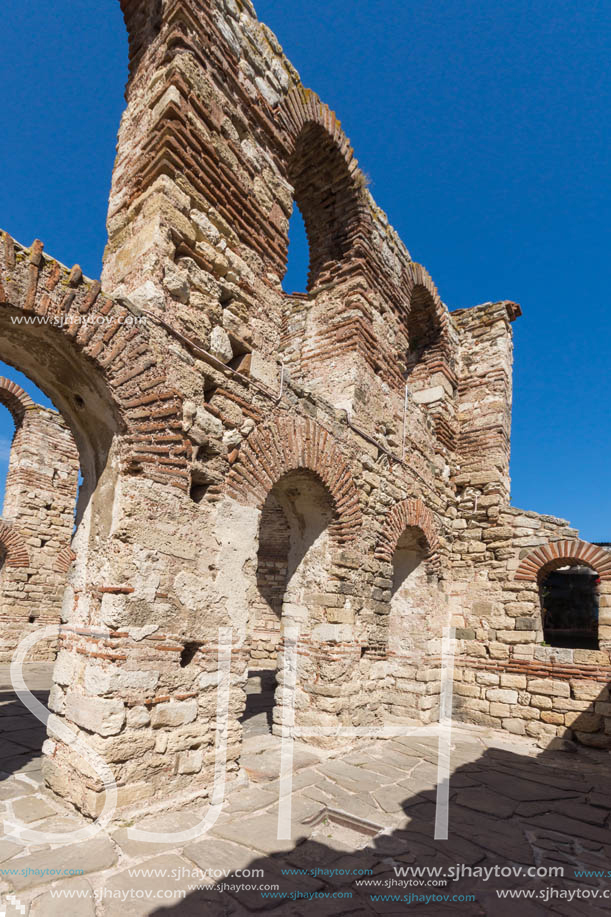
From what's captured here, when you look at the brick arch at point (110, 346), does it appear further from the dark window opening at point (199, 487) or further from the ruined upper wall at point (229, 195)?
the ruined upper wall at point (229, 195)

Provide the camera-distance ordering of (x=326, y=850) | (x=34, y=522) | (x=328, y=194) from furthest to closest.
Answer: (x=34, y=522), (x=328, y=194), (x=326, y=850)

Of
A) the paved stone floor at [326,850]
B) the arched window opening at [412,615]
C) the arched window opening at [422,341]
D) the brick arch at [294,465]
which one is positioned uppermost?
the arched window opening at [422,341]

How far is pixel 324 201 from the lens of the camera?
6766 mm

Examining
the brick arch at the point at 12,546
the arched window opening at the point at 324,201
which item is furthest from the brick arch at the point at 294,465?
the brick arch at the point at 12,546

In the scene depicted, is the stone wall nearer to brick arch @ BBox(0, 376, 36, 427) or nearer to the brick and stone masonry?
brick arch @ BBox(0, 376, 36, 427)

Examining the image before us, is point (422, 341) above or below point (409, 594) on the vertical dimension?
above

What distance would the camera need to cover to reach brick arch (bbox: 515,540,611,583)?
6.92 meters

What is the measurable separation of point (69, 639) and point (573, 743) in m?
6.23

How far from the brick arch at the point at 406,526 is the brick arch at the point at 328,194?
3113 millimetres

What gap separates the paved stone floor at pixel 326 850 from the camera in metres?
2.50

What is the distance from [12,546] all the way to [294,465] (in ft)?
23.9

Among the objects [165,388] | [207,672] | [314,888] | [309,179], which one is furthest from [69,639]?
[309,179]

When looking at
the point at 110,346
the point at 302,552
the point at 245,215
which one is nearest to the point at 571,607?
the point at 302,552

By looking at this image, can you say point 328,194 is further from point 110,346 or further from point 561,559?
point 561,559
